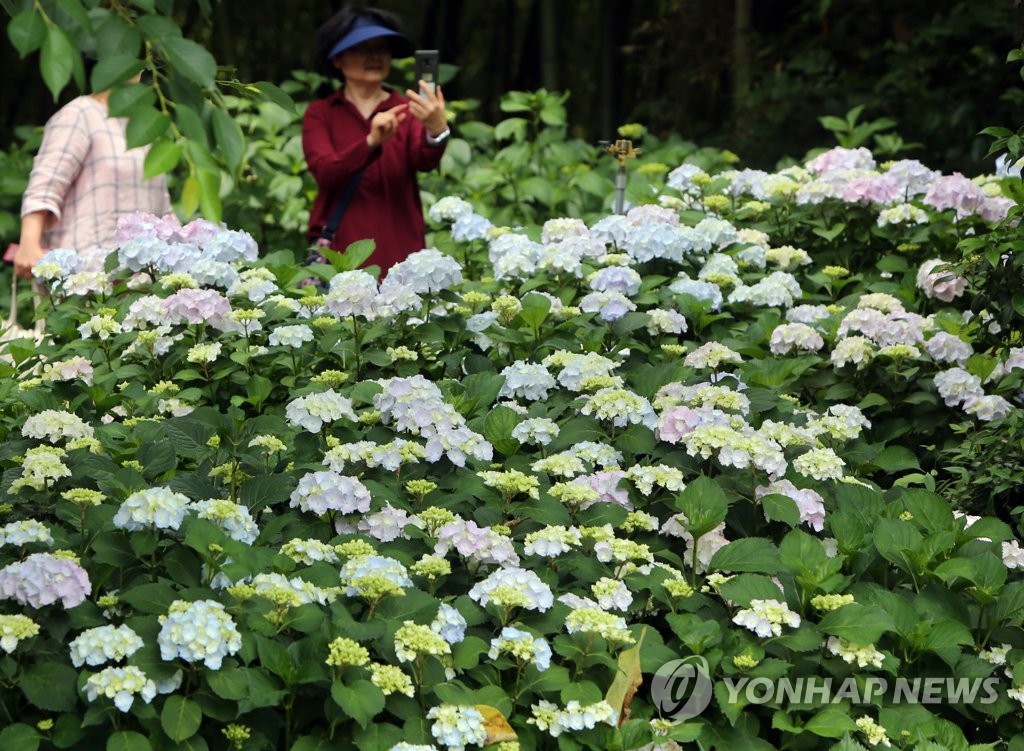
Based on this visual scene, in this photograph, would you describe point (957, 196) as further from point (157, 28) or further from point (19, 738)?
point (19, 738)

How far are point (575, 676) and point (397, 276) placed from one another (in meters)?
1.41

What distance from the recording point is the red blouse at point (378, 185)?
5207mm

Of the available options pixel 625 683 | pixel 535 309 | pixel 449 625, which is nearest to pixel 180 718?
pixel 449 625

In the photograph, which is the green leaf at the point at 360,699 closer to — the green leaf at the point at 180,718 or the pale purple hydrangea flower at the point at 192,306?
the green leaf at the point at 180,718

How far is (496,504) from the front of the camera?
2.89m

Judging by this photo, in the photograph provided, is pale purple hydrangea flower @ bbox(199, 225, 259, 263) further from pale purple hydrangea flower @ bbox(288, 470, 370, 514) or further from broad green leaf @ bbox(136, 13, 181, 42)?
broad green leaf @ bbox(136, 13, 181, 42)

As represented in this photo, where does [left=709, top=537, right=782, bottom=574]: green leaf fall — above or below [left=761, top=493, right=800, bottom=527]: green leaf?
below

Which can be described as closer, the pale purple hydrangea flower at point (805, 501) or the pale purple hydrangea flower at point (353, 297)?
the pale purple hydrangea flower at point (805, 501)

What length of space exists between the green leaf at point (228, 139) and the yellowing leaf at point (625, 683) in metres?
1.05

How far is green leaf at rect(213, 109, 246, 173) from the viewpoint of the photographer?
2107 millimetres

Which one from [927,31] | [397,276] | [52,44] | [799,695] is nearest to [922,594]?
[799,695]

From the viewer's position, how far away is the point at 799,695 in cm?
255

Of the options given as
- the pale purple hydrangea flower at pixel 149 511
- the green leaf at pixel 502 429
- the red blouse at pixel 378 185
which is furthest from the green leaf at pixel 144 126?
the red blouse at pixel 378 185

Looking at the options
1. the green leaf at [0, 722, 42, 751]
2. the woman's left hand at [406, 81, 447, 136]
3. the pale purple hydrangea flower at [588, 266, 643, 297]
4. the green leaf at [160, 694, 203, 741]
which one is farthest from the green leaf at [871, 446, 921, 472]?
the woman's left hand at [406, 81, 447, 136]
